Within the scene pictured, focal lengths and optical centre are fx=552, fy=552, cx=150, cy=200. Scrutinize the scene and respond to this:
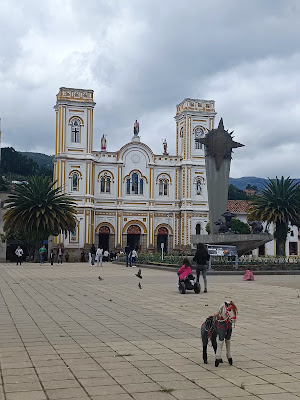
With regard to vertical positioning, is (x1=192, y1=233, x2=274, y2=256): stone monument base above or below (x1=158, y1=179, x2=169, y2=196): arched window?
below

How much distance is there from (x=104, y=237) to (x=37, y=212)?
16.1 metres

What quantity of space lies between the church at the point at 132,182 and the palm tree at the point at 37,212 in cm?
1043

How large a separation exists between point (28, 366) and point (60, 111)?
52.8 metres

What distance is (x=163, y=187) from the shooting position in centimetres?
6231

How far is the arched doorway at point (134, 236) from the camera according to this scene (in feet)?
198

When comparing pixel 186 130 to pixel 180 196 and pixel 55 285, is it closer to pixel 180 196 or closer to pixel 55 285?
pixel 180 196

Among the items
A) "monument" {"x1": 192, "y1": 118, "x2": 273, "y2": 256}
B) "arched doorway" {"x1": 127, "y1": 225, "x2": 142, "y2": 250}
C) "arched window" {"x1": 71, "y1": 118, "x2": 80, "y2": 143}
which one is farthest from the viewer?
"arched doorway" {"x1": 127, "y1": 225, "x2": 142, "y2": 250}

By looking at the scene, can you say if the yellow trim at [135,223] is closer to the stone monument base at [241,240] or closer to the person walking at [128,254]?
the person walking at [128,254]

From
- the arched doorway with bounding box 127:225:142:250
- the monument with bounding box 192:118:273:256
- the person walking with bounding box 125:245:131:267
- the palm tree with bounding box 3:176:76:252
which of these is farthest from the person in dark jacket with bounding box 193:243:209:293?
the arched doorway with bounding box 127:225:142:250

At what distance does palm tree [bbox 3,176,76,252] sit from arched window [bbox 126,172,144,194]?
14988mm

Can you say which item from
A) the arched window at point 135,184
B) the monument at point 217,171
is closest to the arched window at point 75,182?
the arched window at point 135,184

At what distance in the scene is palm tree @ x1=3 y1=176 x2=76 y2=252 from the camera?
45.2 m

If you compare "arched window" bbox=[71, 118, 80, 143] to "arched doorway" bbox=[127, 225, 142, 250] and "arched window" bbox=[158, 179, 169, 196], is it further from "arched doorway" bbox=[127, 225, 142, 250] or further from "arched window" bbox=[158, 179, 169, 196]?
"arched doorway" bbox=[127, 225, 142, 250]

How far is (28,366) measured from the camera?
6.79 metres
